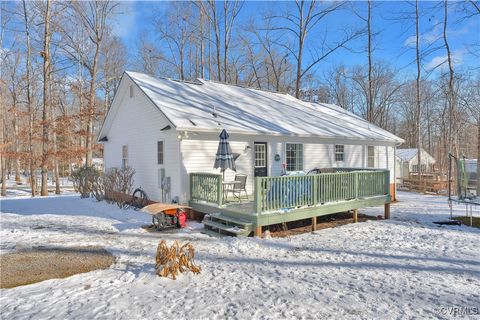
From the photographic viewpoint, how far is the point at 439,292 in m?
4.52

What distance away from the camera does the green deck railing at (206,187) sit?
8430mm

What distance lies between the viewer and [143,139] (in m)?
11.7

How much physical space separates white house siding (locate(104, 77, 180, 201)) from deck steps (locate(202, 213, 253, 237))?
1809 millimetres

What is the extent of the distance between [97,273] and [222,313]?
2627mm

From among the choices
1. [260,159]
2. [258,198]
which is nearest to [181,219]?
[258,198]

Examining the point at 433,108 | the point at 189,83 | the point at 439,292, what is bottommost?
the point at 439,292

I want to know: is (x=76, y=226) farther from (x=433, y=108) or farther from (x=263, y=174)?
(x=433, y=108)

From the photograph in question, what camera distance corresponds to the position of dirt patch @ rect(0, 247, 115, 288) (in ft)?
17.0

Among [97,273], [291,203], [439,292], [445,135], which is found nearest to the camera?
[439,292]

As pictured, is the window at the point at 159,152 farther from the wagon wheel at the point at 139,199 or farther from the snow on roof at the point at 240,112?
the wagon wheel at the point at 139,199

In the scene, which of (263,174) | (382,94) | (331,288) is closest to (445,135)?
(382,94)

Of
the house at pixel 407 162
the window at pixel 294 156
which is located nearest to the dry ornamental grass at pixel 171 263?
the window at pixel 294 156

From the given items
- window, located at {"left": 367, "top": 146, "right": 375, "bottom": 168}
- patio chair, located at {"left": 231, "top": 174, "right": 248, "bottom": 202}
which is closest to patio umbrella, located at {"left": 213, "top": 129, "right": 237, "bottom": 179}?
patio chair, located at {"left": 231, "top": 174, "right": 248, "bottom": 202}

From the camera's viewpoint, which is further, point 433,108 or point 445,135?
point 433,108
